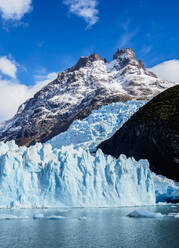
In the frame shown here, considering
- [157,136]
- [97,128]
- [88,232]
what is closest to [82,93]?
[97,128]

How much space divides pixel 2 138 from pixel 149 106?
111129 millimetres

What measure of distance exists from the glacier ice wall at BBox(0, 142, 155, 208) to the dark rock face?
981 centimetres

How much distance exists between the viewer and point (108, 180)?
2342 cm

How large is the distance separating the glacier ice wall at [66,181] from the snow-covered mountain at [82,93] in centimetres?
6781

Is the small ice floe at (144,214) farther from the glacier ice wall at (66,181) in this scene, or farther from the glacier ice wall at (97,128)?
the glacier ice wall at (97,128)

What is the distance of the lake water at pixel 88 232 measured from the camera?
10859 millimetres

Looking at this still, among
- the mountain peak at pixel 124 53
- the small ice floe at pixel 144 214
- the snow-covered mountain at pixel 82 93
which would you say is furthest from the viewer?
the mountain peak at pixel 124 53

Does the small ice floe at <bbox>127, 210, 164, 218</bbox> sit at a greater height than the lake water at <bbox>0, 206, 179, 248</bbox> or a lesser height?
greater

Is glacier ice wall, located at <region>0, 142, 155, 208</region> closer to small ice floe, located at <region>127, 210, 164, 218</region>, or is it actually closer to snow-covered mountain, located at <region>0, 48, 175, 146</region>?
small ice floe, located at <region>127, 210, 164, 218</region>

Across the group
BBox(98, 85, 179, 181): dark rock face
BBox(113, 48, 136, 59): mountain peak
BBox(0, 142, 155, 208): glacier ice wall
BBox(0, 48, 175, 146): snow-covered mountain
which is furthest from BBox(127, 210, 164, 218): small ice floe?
BBox(113, 48, 136, 59): mountain peak

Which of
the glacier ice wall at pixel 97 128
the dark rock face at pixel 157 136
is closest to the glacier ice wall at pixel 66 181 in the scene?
the dark rock face at pixel 157 136

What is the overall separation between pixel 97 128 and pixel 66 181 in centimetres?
3009

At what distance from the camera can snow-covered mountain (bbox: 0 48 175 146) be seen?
114 metres

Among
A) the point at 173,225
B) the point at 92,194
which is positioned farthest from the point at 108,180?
the point at 173,225
